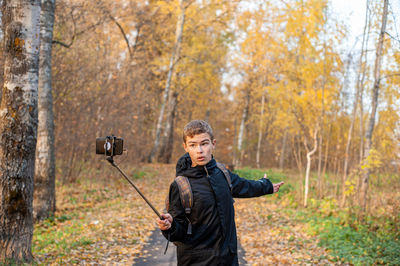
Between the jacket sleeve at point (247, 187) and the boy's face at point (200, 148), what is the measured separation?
1.15 feet

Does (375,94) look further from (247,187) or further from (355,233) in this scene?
(247,187)

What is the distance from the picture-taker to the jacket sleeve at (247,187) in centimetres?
327

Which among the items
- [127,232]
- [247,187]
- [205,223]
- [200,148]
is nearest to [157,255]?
[127,232]

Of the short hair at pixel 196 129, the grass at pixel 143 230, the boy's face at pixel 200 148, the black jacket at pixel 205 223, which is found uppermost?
the short hair at pixel 196 129

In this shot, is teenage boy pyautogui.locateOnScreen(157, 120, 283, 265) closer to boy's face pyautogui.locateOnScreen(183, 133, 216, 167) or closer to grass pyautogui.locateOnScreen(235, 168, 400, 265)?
boy's face pyautogui.locateOnScreen(183, 133, 216, 167)

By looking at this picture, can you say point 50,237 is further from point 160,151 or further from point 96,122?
point 160,151

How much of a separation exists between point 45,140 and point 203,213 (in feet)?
22.6

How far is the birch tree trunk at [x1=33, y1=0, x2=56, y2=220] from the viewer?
8445mm

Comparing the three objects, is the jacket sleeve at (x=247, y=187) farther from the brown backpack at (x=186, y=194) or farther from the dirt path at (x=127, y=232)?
the dirt path at (x=127, y=232)

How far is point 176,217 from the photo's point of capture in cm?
301

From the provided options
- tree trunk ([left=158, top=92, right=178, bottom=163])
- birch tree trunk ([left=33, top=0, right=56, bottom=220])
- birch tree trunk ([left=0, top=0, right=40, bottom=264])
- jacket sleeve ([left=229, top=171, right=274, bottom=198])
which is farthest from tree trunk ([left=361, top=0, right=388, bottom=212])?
tree trunk ([left=158, top=92, right=178, bottom=163])

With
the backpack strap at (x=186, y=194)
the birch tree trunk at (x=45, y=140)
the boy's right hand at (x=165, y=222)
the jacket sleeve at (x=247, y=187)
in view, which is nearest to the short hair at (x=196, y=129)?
the backpack strap at (x=186, y=194)

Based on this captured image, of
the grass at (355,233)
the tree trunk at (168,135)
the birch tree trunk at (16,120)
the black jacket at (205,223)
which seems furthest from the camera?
the tree trunk at (168,135)

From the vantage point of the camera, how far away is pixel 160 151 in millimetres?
24828
